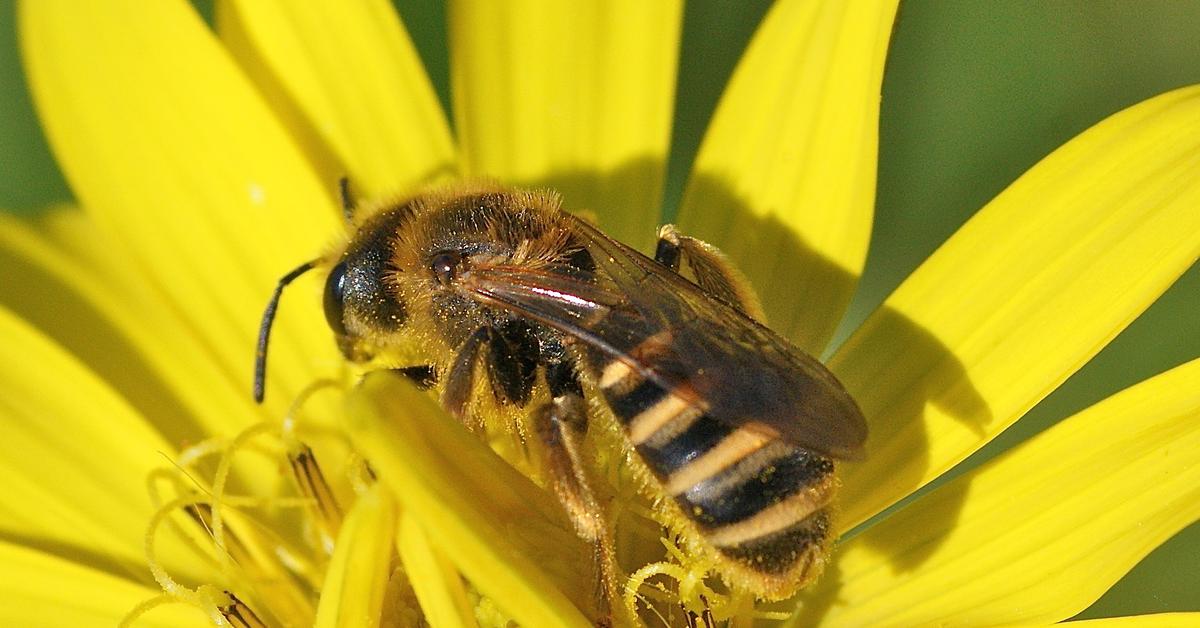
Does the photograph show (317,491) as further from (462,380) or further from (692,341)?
(692,341)

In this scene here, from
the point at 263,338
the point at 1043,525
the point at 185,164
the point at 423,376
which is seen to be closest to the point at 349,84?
the point at 185,164

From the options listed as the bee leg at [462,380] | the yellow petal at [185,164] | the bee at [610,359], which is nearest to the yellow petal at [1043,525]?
the bee at [610,359]

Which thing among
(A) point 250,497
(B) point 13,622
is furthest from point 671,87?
(B) point 13,622

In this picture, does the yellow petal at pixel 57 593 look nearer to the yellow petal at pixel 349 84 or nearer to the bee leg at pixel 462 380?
the bee leg at pixel 462 380

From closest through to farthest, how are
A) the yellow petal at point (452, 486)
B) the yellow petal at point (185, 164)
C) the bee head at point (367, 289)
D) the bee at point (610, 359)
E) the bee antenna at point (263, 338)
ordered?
the yellow petal at point (452, 486) < the bee at point (610, 359) < the bee head at point (367, 289) < the bee antenna at point (263, 338) < the yellow petal at point (185, 164)

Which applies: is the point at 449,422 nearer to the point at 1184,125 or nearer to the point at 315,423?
the point at 315,423

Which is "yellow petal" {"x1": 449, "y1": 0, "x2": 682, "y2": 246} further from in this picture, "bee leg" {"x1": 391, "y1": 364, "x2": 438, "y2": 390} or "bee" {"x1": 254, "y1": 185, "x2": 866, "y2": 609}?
"bee leg" {"x1": 391, "y1": 364, "x2": 438, "y2": 390}

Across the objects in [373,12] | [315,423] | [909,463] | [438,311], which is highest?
[373,12]
